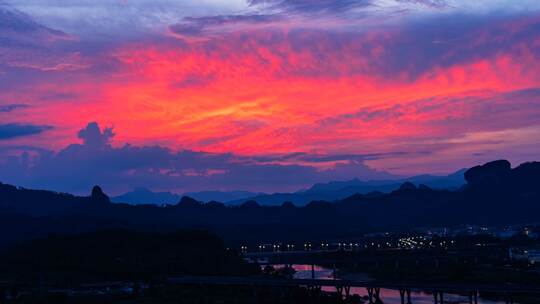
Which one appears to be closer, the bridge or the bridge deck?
the bridge deck

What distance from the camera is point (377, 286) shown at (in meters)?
110

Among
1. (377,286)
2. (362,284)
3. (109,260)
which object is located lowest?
(377,286)

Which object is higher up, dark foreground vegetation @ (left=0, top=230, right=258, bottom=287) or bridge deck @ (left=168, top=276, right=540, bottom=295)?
dark foreground vegetation @ (left=0, top=230, right=258, bottom=287)

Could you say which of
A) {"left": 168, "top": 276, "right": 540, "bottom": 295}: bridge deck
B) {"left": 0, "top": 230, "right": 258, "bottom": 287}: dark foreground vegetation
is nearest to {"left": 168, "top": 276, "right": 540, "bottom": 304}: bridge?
{"left": 168, "top": 276, "right": 540, "bottom": 295}: bridge deck

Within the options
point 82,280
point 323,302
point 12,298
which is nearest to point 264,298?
point 323,302

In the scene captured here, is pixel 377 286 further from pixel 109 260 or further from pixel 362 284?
pixel 109 260

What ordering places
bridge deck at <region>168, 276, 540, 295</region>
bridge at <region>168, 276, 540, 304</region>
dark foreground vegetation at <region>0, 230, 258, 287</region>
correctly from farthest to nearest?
dark foreground vegetation at <region>0, 230, 258, 287</region>, bridge at <region>168, 276, 540, 304</region>, bridge deck at <region>168, 276, 540, 295</region>

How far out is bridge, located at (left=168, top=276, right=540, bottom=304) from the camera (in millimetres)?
99125

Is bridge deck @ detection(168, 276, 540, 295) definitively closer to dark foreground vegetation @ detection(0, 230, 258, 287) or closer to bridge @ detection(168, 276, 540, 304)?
bridge @ detection(168, 276, 540, 304)

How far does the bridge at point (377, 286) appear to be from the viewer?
9912 cm

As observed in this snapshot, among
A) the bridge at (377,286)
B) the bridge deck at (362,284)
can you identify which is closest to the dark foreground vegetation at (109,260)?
the bridge deck at (362,284)

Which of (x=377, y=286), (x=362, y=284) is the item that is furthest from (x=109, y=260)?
(x=377, y=286)

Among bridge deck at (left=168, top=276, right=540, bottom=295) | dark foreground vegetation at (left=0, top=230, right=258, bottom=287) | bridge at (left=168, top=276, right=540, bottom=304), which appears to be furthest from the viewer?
dark foreground vegetation at (left=0, top=230, right=258, bottom=287)

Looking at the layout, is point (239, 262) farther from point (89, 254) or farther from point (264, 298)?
point (264, 298)
